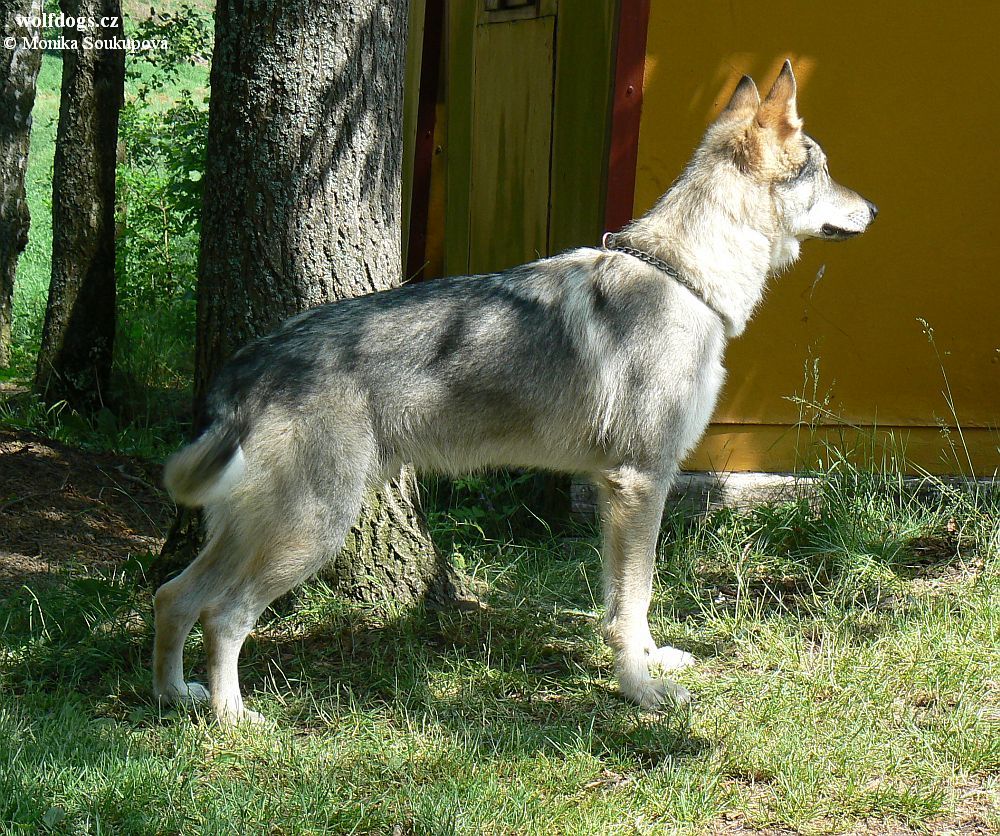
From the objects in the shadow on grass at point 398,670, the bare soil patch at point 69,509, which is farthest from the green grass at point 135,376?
the shadow on grass at point 398,670

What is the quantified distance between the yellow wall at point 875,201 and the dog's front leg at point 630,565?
1941mm

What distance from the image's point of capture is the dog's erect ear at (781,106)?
424 centimetres

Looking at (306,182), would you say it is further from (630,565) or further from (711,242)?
(630,565)

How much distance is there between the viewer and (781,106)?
4258 millimetres

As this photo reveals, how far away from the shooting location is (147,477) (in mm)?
6711

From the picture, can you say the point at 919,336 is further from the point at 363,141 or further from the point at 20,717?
the point at 20,717

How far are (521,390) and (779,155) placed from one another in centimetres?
156

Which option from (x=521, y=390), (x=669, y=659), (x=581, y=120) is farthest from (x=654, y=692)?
(x=581, y=120)

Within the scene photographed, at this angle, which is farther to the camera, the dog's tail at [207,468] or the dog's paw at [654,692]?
the dog's paw at [654,692]

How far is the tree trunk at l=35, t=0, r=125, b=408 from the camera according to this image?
8008 millimetres

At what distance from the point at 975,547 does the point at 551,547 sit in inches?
88.8

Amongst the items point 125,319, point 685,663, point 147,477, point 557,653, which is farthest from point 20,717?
point 125,319

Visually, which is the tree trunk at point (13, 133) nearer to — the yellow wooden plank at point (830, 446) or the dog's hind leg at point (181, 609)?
the dog's hind leg at point (181, 609)

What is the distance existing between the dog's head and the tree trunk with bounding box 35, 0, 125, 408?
18.3 ft
